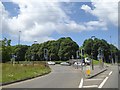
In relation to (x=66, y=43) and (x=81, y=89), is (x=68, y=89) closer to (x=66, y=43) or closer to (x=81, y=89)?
(x=81, y=89)

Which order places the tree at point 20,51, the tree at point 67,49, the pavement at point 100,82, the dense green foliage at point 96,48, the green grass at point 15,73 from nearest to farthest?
1. the pavement at point 100,82
2. the green grass at point 15,73
3. the tree at point 67,49
4. the dense green foliage at point 96,48
5. the tree at point 20,51

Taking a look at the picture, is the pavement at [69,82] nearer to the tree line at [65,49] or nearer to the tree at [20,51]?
the tree line at [65,49]

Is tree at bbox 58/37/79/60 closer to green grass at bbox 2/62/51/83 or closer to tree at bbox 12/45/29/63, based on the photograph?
tree at bbox 12/45/29/63

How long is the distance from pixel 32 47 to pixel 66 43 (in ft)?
96.3

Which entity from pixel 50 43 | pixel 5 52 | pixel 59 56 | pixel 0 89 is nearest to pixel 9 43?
pixel 5 52

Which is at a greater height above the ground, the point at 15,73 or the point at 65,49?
the point at 65,49

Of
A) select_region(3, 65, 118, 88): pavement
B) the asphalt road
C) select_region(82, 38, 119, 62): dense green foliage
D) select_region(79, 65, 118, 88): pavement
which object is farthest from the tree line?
select_region(79, 65, 118, 88): pavement

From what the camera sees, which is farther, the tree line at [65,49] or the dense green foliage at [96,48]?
the dense green foliage at [96,48]

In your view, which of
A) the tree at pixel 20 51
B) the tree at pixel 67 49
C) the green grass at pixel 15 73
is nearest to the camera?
the green grass at pixel 15 73

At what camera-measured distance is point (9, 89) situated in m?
19.0

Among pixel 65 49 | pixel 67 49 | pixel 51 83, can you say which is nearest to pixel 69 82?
pixel 51 83

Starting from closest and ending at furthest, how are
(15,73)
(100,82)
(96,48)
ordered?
(100,82), (15,73), (96,48)

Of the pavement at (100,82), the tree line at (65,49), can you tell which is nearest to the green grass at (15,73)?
the pavement at (100,82)

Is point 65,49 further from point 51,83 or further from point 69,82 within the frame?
point 51,83
